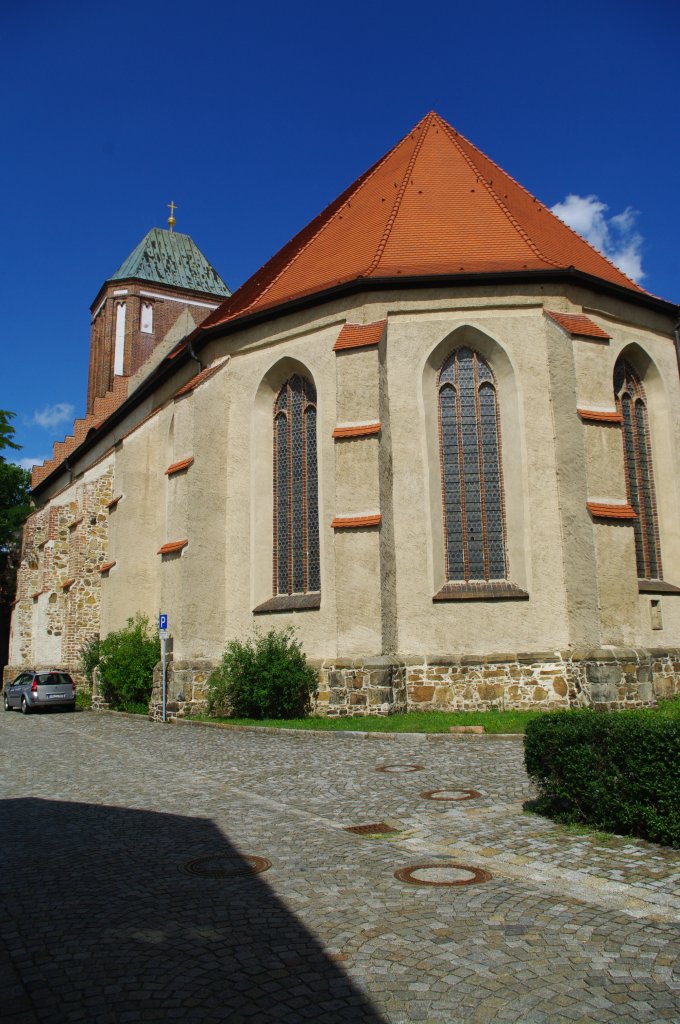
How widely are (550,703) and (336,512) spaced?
17.9ft

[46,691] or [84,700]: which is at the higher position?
[46,691]

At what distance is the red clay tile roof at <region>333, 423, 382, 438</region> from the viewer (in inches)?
612

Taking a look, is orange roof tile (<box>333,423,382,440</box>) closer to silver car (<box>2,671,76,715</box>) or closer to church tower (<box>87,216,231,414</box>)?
silver car (<box>2,671,76,715</box>)

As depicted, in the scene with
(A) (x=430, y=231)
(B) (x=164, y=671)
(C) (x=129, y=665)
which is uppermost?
(A) (x=430, y=231)

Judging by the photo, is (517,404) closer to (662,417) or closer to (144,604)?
(662,417)

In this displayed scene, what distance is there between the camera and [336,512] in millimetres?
15602

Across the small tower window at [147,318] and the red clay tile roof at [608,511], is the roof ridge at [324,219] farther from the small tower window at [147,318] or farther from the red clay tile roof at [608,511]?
the small tower window at [147,318]

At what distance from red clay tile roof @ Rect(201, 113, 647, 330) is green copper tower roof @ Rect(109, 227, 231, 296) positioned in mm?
22282

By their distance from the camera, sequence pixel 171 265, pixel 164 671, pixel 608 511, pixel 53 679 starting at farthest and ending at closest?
pixel 171 265 < pixel 53 679 < pixel 164 671 < pixel 608 511

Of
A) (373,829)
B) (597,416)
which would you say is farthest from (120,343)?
(373,829)

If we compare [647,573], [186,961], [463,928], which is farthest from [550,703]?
[186,961]

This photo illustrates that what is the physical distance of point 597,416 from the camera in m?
15.9

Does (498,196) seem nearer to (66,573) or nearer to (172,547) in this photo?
(172,547)

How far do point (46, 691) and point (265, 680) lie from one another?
10.7 m
